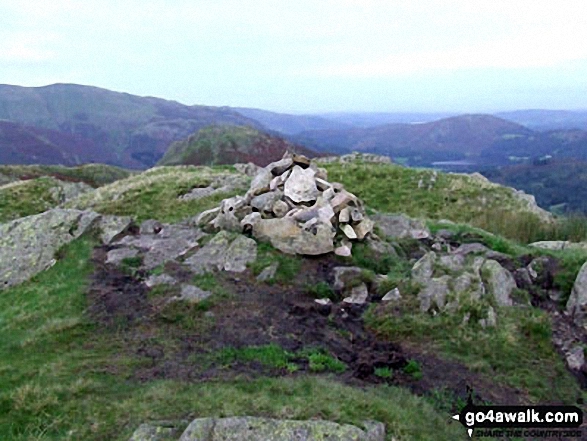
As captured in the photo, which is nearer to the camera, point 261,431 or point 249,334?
point 261,431

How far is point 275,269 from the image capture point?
1547 cm

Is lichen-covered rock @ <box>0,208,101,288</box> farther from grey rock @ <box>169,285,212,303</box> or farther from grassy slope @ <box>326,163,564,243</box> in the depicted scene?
grassy slope @ <box>326,163,564,243</box>

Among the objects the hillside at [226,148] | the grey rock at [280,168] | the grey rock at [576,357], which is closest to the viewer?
the grey rock at [576,357]

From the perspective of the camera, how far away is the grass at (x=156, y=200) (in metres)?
23.8

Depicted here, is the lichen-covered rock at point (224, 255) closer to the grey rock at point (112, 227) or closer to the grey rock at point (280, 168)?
the grey rock at point (112, 227)

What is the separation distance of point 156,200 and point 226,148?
150 metres

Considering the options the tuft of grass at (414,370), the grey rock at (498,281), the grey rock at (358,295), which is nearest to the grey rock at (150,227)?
the grey rock at (358,295)

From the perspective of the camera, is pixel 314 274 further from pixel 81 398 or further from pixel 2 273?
pixel 2 273

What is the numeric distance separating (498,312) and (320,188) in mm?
8132

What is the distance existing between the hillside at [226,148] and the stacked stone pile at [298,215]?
5331 inches

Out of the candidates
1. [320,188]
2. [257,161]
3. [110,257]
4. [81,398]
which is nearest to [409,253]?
[320,188]

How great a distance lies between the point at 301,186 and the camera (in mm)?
19188

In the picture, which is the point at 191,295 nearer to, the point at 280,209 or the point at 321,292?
the point at 321,292

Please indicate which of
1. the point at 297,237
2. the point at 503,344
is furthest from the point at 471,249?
the point at 297,237
